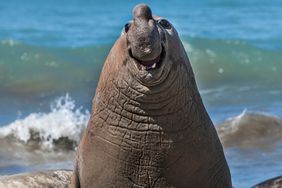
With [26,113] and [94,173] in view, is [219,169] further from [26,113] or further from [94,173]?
[26,113]

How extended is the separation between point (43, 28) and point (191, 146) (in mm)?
21051

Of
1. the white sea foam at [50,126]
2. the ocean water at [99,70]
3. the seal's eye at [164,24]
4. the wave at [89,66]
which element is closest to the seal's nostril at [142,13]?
the seal's eye at [164,24]

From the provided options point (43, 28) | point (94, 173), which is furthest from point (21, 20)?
point (94, 173)

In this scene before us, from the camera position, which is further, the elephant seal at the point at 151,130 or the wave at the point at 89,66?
the wave at the point at 89,66

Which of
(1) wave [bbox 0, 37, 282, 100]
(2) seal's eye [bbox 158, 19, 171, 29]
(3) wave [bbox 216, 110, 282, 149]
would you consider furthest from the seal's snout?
(1) wave [bbox 0, 37, 282, 100]

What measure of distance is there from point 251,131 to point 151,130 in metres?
7.03

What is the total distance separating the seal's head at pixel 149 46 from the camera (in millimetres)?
4340

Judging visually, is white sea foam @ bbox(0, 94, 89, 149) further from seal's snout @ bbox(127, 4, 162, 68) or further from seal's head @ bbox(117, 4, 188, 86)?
seal's snout @ bbox(127, 4, 162, 68)

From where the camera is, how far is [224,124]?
11891 mm

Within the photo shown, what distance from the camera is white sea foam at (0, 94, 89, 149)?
38.4 ft

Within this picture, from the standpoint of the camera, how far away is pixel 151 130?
4.78 meters

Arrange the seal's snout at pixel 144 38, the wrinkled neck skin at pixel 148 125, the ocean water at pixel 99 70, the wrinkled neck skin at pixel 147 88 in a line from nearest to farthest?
the seal's snout at pixel 144 38, the wrinkled neck skin at pixel 147 88, the wrinkled neck skin at pixel 148 125, the ocean water at pixel 99 70

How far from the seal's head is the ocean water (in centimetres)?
423

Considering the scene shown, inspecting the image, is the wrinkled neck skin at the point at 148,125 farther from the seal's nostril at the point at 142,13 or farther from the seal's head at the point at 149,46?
the seal's nostril at the point at 142,13
